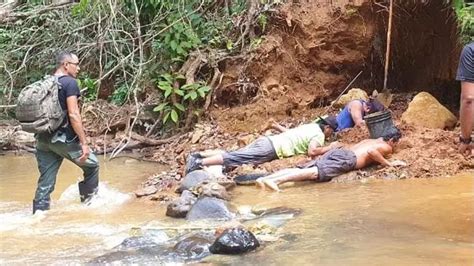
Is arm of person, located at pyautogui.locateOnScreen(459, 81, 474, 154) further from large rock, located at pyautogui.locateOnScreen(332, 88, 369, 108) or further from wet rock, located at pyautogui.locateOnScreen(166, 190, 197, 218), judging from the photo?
large rock, located at pyautogui.locateOnScreen(332, 88, 369, 108)

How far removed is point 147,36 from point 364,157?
574 centimetres

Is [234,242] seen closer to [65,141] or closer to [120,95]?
[65,141]


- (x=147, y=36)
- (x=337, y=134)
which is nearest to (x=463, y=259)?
(x=337, y=134)

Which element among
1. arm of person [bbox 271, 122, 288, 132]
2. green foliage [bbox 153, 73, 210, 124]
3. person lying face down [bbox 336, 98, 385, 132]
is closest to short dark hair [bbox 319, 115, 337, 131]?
person lying face down [bbox 336, 98, 385, 132]

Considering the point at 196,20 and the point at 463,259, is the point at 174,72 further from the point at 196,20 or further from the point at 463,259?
the point at 463,259

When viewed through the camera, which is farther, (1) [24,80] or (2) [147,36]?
(1) [24,80]

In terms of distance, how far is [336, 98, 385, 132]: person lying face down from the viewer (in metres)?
8.75

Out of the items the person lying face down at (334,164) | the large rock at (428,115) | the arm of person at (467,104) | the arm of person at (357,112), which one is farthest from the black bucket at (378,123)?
the arm of person at (467,104)

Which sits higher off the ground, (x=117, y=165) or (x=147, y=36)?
(x=147, y=36)

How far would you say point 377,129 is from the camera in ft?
26.2

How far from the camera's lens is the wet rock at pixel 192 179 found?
24.1 feet

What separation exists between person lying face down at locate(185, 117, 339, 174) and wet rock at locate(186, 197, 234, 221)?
6.08 feet

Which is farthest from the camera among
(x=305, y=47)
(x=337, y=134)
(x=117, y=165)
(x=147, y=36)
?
(x=147, y=36)

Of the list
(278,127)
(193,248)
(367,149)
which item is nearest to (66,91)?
(193,248)
